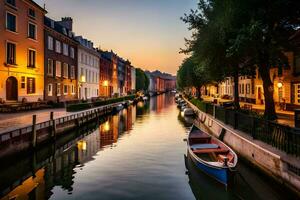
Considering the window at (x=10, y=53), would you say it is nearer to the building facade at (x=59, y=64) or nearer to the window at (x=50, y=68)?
the building facade at (x=59, y=64)

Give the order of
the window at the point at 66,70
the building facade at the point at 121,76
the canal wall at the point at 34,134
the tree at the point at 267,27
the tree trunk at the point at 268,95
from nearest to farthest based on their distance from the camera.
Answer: the canal wall at the point at 34,134 < the tree at the point at 267,27 < the tree trunk at the point at 268,95 < the window at the point at 66,70 < the building facade at the point at 121,76

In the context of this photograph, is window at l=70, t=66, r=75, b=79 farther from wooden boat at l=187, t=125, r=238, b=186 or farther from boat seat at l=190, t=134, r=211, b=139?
boat seat at l=190, t=134, r=211, b=139

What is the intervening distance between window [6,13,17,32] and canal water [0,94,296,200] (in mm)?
18411

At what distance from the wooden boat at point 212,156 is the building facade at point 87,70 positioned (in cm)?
4078

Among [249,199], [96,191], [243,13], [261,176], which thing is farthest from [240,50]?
[96,191]

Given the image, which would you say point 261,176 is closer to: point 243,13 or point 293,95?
point 243,13

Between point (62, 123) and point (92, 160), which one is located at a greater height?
point (62, 123)

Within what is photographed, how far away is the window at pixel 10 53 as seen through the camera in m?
35.8

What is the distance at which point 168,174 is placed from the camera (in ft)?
58.0

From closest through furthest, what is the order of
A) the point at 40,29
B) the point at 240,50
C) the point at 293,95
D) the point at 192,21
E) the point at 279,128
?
1. the point at 279,128
2. the point at 240,50
3. the point at 192,21
4. the point at 293,95
5. the point at 40,29

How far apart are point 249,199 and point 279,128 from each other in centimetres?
389

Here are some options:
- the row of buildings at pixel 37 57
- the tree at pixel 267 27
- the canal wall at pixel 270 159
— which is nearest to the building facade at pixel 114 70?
the row of buildings at pixel 37 57

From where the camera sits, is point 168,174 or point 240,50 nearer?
point 168,174

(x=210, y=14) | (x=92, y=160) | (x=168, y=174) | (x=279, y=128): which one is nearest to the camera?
(x=279, y=128)
